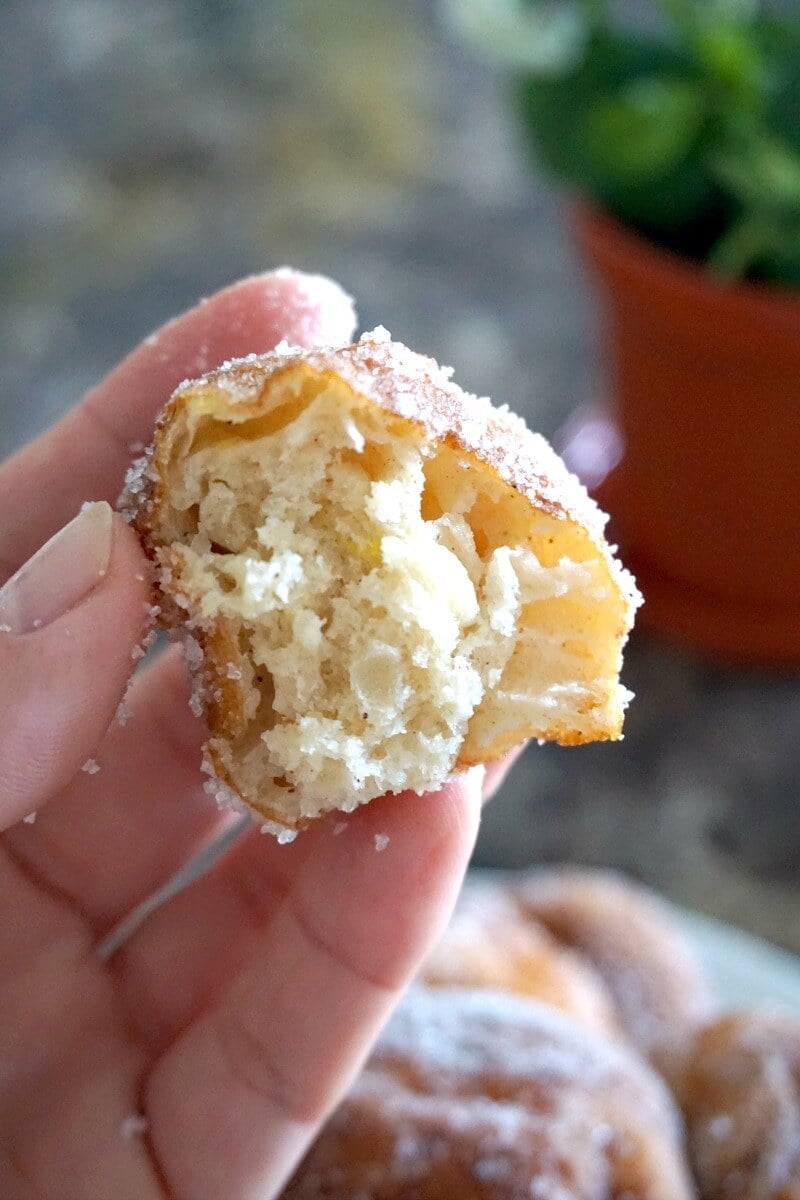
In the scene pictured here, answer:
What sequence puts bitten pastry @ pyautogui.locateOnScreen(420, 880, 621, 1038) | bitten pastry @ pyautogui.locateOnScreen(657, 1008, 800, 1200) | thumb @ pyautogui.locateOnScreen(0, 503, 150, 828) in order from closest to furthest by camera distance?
thumb @ pyautogui.locateOnScreen(0, 503, 150, 828)
bitten pastry @ pyautogui.locateOnScreen(657, 1008, 800, 1200)
bitten pastry @ pyautogui.locateOnScreen(420, 880, 621, 1038)

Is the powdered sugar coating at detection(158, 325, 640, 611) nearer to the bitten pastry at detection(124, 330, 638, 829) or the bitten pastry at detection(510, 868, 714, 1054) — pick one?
the bitten pastry at detection(124, 330, 638, 829)

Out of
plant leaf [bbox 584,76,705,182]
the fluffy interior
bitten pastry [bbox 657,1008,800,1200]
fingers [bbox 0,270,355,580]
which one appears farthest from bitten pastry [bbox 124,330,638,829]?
plant leaf [bbox 584,76,705,182]

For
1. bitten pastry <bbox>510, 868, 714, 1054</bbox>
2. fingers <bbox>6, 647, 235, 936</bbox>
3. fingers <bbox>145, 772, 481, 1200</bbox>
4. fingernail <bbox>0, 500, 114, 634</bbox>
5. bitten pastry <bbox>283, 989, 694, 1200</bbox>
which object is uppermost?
A: fingernail <bbox>0, 500, 114, 634</bbox>

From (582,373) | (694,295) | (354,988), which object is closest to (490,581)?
(354,988)

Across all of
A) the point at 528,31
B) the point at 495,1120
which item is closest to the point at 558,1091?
the point at 495,1120

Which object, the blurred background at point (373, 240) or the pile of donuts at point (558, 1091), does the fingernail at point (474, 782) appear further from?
the blurred background at point (373, 240)

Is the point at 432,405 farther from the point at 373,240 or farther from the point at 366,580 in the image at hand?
the point at 373,240

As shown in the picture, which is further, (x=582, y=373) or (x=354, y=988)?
(x=582, y=373)

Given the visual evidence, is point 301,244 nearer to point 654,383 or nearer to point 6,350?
point 6,350
